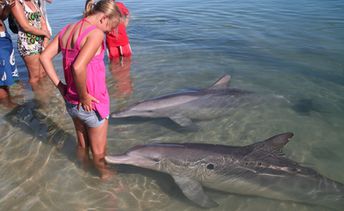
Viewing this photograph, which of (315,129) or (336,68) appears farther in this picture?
(336,68)

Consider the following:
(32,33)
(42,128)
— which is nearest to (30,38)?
(32,33)

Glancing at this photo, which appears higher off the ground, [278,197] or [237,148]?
[237,148]

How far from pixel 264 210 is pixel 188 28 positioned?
1167 centimetres

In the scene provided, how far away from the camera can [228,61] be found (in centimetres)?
1123

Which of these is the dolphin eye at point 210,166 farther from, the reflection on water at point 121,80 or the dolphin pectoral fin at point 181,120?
the reflection on water at point 121,80

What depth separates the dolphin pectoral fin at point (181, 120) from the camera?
7148 mm

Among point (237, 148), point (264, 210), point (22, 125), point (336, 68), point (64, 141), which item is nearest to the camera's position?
point (264, 210)

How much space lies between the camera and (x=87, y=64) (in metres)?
4.27

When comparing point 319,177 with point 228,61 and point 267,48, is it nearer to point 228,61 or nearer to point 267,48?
point 228,61

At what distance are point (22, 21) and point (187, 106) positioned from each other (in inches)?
151

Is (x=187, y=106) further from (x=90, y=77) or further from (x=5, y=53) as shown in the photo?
(x=5, y=53)

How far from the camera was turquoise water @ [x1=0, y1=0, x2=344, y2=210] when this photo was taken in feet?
17.8

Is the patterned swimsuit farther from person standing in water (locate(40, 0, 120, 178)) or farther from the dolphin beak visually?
the dolphin beak

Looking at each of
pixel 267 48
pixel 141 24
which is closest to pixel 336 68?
pixel 267 48
